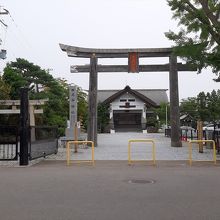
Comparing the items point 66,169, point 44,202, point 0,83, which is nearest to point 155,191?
point 44,202

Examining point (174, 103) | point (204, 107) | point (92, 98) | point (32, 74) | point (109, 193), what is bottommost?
point (109, 193)

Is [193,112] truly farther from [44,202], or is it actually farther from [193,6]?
[44,202]

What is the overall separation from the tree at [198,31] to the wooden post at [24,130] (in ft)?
28.3

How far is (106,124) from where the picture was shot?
Result: 5712 centimetres

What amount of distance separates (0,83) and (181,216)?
24229 millimetres

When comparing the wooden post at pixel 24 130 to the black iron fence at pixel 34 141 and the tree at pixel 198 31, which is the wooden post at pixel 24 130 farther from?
the tree at pixel 198 31

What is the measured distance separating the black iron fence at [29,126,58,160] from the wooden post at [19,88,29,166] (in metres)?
0.47

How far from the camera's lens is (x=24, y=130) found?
13.8m

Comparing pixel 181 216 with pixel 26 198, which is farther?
pixel 26 198

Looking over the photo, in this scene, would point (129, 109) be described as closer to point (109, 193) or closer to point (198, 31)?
point (198, 31)

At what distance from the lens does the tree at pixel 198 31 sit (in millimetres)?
17969

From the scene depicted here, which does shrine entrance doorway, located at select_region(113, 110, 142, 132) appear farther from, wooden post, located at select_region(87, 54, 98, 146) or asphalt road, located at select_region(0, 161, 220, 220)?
asphalt road, located at select_region(0, 161, 220, 220)

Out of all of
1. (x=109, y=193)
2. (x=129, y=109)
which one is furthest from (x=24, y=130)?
(x=129, y=109)

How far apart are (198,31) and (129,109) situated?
40400mm
